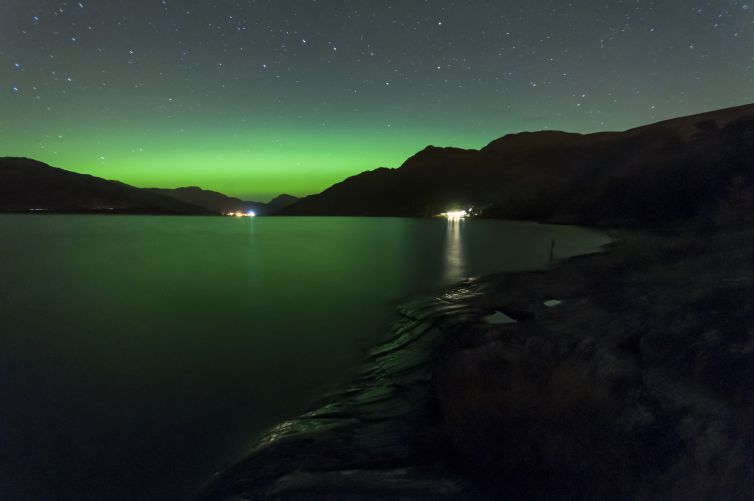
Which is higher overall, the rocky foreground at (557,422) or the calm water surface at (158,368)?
the rocky foreground at (557,422)

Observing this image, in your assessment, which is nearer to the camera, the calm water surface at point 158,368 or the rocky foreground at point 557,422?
the rocky foreground at point 557,422

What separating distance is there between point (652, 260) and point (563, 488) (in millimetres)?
16755

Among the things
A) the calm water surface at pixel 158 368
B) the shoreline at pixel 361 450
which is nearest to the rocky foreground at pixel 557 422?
the shoreline at pixel 361 450

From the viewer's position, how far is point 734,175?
46.6 m

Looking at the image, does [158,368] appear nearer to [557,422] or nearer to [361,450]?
[361,450]

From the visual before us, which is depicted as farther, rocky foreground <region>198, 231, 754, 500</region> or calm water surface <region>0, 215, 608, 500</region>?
calm water surface <region>0, 215, 608, 500</region>

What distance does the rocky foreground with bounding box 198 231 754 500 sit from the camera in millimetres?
5020

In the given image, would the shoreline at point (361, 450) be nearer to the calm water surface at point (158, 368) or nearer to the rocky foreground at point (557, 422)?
the rocky foreground at point (557, 422)

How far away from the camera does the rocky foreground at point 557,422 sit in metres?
5.02

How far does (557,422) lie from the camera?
5828 mm

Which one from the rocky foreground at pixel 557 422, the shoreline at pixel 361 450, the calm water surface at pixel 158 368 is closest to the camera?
the rocky foreground at pixel 557 422

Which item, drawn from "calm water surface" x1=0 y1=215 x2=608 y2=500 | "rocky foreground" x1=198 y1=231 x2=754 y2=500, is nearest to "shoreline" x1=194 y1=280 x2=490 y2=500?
"rocky foreground" x1=198 y1=231 x2=754 y2=500

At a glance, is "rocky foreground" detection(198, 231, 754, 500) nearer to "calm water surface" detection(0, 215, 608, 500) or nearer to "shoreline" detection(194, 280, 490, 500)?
"shoreline" detection(194, 280, 490, 500)

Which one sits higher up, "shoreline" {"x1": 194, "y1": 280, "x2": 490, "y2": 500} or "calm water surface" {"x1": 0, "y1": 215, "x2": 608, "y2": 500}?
"shoreline" {"x1": 194, "y1": 280, "x2": 490, "y2": 500}
